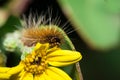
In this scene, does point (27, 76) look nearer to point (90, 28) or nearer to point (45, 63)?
point (45, 63)

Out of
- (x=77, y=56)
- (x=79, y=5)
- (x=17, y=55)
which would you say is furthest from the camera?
(x=79, y=5)

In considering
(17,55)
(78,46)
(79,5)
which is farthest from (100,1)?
(17,55)

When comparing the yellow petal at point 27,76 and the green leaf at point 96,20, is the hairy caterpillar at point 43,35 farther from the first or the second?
the green leaf at point 96,20

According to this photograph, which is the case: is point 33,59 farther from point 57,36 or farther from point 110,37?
point 110,37

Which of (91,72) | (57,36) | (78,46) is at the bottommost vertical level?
(91,72)

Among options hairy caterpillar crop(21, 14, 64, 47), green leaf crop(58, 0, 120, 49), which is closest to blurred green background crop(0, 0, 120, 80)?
green leaf crop(58, 0, 120, 49)
